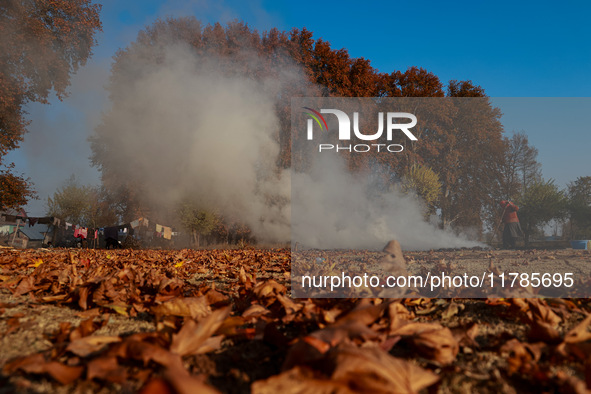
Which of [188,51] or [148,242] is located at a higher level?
[188,51]

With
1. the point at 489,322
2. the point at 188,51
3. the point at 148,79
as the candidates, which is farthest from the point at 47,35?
the point at 489,322

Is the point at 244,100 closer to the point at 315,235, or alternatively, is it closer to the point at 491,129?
the point at 315,235

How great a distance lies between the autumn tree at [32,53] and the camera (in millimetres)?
9914

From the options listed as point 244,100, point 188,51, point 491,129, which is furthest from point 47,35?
point 491,129

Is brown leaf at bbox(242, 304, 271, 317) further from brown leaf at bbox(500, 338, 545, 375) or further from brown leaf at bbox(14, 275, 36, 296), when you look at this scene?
brown leaf at bbox(14, 275, 36, 296)

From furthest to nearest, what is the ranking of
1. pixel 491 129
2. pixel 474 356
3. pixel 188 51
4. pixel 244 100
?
1. pixel 188 51
2. pixel 244 100
3. pixel 491 129
4. pixel 474 356

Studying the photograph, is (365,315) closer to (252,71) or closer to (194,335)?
(194,335)

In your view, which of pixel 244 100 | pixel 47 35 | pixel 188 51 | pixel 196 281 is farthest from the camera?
pixel 188 51

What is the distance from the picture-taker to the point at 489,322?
1.25m

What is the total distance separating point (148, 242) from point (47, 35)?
981cm

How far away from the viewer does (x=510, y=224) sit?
2686mm

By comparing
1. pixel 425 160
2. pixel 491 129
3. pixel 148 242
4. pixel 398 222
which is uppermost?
pixel 491 129

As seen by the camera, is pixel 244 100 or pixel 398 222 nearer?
pixel 398 222

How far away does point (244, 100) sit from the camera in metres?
11.7
